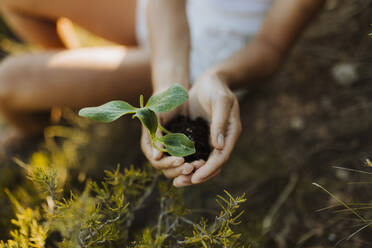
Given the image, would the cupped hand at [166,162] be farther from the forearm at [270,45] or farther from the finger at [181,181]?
the forearm at [270,45]

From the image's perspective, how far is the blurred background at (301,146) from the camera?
0.87 meters

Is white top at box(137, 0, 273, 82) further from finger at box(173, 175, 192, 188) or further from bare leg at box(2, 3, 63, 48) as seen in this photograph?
bare leg at box(2, 3, 63, 48)

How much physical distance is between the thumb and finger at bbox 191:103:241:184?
0.06 ft

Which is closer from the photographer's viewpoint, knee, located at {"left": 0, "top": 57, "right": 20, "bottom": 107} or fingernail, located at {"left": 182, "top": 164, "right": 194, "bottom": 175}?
fingernail, located at {"left": 182, "top": 164, "right": 194, "bottom": 175}

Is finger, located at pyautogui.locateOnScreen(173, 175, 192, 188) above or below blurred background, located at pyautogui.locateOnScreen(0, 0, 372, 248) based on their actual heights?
above

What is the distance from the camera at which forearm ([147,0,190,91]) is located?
912 millimetres

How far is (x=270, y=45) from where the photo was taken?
0.98 meters

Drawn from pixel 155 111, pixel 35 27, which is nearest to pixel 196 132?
pixel 155 111

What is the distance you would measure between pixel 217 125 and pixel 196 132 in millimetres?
94

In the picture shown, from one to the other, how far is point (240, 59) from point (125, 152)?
69 centimetres

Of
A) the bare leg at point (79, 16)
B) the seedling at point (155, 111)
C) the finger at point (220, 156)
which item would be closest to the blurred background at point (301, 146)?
the finger at point (220, 156)

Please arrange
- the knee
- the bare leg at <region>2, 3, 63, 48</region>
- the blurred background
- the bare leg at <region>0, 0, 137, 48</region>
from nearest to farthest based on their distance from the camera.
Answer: the blurred background < the knee < the bare leg at <region>0, 0, 137, 48</region> < the bare leg at <region>2, 3, 63, 48</region>

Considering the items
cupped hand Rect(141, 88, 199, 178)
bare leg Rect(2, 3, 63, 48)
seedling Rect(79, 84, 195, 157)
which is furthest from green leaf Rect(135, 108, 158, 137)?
bare leg Rect(2, 3, 63, 48)

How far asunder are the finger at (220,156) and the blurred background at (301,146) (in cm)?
24
